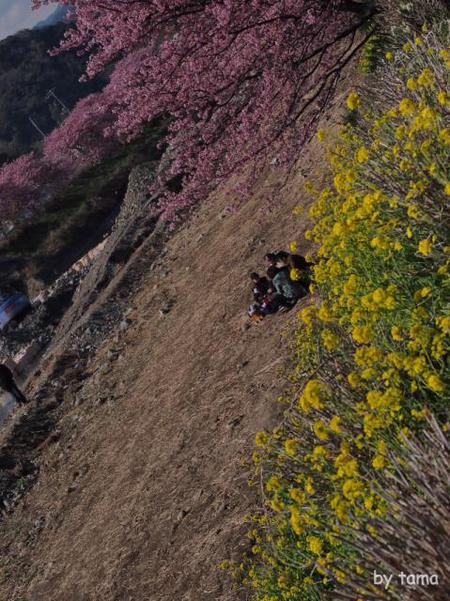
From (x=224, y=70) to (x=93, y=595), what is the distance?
6206 mm

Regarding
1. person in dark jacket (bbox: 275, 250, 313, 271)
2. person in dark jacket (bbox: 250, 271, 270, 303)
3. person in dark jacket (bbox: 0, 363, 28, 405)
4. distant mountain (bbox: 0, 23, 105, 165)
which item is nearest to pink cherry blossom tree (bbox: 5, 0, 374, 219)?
person in dark jacket (bbox: 275, 250, 313, 271)

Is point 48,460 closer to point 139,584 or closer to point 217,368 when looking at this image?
point 217,368

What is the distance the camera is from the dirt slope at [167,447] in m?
6.22

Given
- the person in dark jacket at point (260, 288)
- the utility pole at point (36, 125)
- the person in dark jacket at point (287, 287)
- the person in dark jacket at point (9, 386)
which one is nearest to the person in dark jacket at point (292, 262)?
the person in dark jacket at point (287, 287)

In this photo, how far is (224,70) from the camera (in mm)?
7016

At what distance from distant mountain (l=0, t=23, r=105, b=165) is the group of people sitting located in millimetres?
77375

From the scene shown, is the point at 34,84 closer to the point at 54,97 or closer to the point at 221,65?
the point at 54,97

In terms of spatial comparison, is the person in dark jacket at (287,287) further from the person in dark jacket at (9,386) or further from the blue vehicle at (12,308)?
the blue vehicle at (12,308)

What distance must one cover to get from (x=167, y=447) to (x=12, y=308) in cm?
2055

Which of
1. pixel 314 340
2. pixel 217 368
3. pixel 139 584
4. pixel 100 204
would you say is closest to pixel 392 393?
pixel 314 340

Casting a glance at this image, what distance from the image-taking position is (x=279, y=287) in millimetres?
8281

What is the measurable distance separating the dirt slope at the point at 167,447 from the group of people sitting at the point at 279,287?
0.77 feet

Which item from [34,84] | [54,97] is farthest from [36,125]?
[34,84]

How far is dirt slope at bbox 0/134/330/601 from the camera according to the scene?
6.22m
